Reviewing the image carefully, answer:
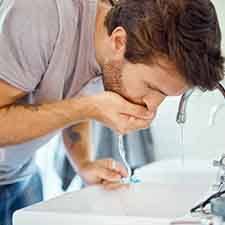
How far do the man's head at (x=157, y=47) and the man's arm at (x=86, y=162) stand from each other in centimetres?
19

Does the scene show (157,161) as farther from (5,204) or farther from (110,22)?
(110,22)

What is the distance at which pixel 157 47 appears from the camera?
111cm

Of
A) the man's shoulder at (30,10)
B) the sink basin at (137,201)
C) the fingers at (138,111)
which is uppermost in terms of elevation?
the man's shoulder at (30,10)

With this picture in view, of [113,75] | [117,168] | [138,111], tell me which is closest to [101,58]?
[113,75]

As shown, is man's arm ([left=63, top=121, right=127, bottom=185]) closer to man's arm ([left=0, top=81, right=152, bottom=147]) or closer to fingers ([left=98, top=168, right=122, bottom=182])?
fingers ([left=98, top=168, right=122, bottom=182])

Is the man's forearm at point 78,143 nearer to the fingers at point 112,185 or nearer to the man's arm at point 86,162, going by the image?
the man's arm at point 86,162

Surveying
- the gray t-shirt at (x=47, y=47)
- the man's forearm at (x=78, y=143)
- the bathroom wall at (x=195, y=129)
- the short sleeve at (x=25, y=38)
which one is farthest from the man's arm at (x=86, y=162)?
the bathroom wall at (x=195, y=129)

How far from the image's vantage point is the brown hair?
42.0 inches

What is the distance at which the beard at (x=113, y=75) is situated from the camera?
1.20 m

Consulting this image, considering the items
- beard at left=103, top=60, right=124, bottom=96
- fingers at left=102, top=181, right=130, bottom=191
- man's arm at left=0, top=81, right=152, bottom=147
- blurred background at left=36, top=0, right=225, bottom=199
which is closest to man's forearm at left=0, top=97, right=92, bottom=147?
man's arm at left=0, top=81, right=152, bottom=147

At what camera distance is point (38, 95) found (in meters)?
1.21

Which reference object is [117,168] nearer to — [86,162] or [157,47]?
[86,162]

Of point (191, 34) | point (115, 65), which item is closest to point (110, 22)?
point (115, 65)

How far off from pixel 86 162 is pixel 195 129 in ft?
2.20
